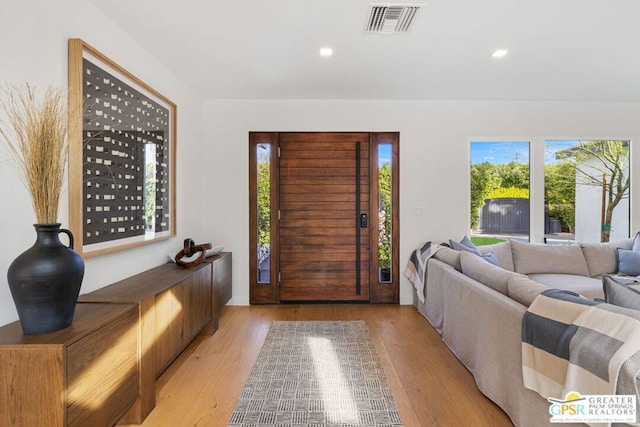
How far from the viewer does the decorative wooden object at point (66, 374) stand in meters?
1.24

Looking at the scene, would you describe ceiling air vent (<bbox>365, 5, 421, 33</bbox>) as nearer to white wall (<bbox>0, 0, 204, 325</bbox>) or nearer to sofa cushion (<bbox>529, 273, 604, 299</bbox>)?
white wall (<bbox>0, 0, 204, 325</bbox>)

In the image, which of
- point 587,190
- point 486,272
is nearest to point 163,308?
point 486,272

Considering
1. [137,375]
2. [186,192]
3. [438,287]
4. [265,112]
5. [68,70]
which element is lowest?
[137,375]

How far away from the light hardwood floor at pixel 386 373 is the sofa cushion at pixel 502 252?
1.12m

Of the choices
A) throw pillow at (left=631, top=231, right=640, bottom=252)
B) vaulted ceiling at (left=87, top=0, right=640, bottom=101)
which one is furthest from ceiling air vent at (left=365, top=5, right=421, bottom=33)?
throw pillow at (left=631, top=231, right=640, bottom=252)

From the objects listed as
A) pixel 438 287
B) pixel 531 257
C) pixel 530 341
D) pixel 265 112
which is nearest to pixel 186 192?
pixel 265 112

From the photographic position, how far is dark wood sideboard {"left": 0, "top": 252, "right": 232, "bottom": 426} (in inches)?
48.7

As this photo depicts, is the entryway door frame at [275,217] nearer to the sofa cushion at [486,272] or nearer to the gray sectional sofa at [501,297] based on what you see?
the gray sectional sofa at [501,297]

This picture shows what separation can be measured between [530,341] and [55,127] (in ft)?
8.38

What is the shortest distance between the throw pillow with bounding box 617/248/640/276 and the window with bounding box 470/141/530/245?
3.01ft

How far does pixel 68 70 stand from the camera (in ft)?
6.03

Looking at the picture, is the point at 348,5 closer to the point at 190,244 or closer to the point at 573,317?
the point at 573,317

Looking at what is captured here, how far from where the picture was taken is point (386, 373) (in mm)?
2389

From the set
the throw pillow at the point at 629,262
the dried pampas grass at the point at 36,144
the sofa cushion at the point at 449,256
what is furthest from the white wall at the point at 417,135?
the dried pampas grass at the point at 36,144
